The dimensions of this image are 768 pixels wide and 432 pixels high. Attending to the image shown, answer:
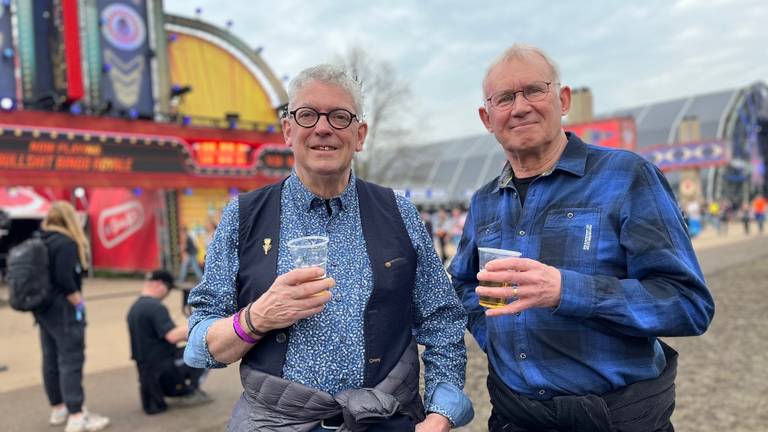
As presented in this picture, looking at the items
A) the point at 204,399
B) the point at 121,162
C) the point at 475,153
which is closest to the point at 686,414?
the point at 204,399

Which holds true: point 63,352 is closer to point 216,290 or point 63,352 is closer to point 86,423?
point 86,423

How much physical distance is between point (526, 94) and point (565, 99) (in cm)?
24

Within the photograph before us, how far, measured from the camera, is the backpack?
4.24 metres

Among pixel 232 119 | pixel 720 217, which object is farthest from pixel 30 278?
pixel 720 217

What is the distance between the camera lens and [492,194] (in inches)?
84.3

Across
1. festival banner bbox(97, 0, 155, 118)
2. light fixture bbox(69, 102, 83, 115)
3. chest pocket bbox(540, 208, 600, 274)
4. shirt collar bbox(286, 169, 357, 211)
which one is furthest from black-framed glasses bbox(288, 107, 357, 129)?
festival banner bbox(97, 0, 155, 118)

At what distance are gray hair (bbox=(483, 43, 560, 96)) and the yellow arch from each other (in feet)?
49.5

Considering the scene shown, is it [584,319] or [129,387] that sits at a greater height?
[584,319]

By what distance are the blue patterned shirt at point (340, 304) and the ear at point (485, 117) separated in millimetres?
442

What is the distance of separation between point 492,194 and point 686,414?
326 cm

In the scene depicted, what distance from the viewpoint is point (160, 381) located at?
15.6ft

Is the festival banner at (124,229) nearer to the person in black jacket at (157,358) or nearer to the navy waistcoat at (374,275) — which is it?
the person in black jacket at (157,358)

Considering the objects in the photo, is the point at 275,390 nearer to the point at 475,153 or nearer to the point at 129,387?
the point at 129,387

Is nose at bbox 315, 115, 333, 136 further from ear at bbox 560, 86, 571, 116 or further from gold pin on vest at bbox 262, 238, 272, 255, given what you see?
ear at bbox 560, 86, 571, 116
